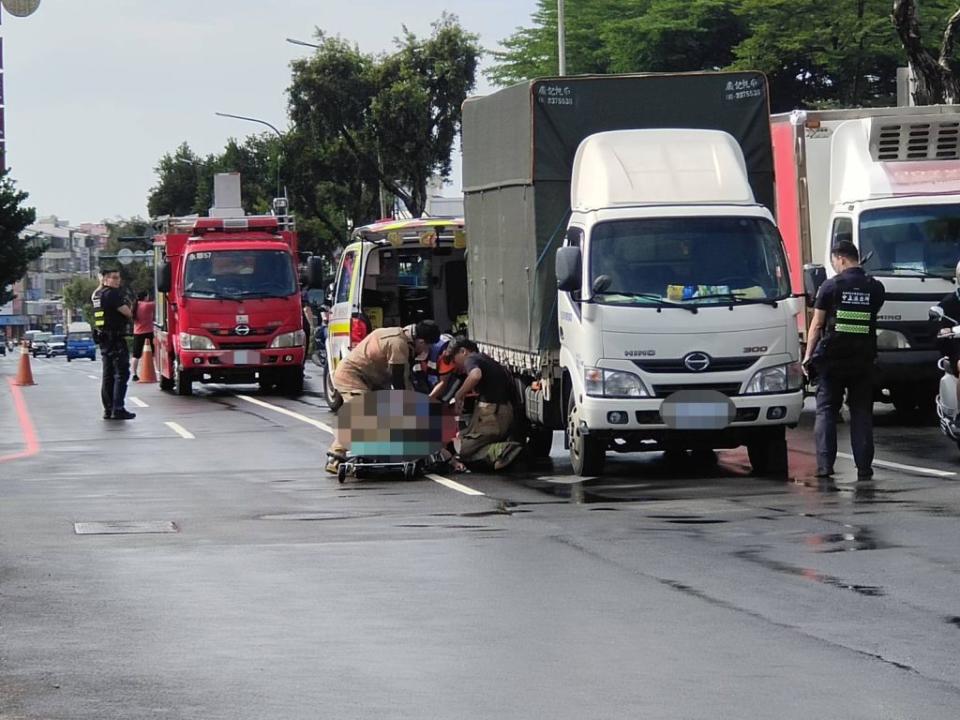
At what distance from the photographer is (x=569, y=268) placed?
16.1 metres

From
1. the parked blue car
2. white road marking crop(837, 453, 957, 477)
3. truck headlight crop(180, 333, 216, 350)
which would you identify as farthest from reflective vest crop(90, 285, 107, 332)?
the parked blue car

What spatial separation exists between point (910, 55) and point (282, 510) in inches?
754

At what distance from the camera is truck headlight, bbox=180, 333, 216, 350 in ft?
104

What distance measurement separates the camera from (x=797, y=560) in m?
11.4

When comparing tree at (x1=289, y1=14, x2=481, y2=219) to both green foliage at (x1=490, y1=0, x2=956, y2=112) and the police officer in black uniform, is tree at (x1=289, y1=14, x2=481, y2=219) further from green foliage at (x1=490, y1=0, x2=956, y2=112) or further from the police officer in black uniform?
the police officer in black uniform

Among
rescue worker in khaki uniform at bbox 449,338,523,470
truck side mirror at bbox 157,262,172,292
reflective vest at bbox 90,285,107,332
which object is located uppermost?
truck side mirror at bbox 157,262,172,292

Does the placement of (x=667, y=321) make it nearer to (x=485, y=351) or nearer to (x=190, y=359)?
(x=485, y=351)

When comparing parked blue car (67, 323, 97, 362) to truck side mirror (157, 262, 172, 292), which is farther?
parked blue car (67, 323, 97, 362)

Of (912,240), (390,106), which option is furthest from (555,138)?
(390,106)

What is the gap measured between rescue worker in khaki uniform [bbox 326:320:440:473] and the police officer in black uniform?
8.24 m

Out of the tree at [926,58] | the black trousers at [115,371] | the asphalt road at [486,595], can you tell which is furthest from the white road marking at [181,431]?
the tree at [926,58]

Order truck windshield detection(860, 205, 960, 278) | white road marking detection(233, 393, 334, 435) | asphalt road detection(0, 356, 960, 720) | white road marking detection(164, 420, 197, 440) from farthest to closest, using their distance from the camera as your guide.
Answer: white road marking detection(233, 393, 334, 435), white road marking detection(164, 420, 197, 440), truck windshield detection(860, 205, 960, 278), asphalt road detection(0, 356, 960, 720)

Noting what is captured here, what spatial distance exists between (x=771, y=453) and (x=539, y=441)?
2.88 meters

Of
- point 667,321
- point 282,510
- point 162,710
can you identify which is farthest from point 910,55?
point 162,710
